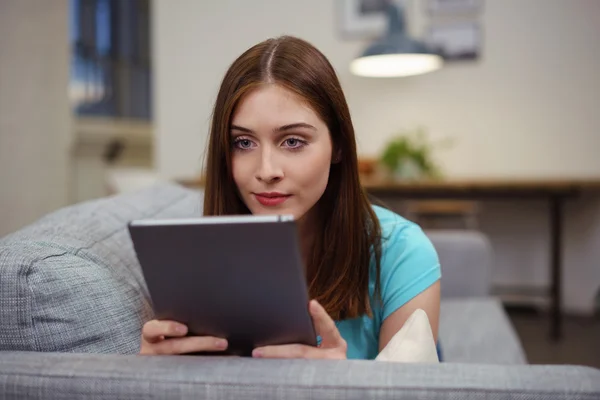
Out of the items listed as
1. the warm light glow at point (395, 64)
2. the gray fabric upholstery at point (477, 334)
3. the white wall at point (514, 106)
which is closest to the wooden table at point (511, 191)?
the white wall at point (514, 106)

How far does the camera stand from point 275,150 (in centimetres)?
95

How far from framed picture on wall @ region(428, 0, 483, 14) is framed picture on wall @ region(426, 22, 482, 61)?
0.29ft

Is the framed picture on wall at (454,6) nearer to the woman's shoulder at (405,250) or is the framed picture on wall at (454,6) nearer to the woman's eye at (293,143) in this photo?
the woman's shoulder at (405,250)

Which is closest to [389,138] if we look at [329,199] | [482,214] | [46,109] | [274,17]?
[482,214]

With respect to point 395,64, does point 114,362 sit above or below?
below

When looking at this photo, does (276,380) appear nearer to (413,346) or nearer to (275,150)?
(413,346)

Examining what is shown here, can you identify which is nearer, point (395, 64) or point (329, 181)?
point (329, 181)

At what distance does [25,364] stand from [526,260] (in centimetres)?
416

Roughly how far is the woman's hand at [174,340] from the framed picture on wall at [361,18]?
161 inches

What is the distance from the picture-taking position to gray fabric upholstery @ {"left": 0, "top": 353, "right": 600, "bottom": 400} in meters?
0.62

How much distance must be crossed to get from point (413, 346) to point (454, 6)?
3977mm

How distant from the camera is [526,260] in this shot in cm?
438

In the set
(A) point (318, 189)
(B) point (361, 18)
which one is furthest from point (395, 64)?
(A) point (318, 189)

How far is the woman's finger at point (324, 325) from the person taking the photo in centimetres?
70
